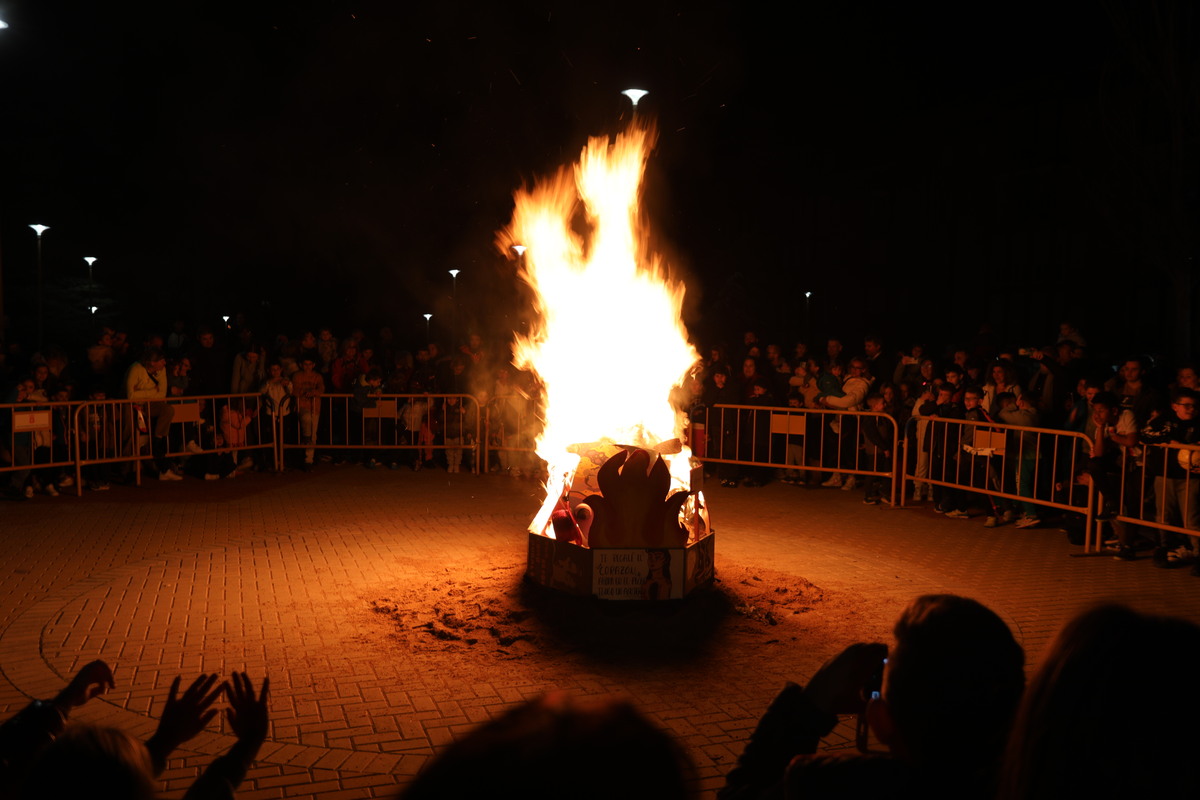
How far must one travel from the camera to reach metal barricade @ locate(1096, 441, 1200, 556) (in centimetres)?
938

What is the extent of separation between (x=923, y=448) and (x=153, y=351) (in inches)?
439

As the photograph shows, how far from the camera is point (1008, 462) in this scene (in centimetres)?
1157

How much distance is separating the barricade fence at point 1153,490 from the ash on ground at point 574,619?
388 centimetres

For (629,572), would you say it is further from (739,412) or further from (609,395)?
(739,412)

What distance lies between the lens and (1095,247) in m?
22.0

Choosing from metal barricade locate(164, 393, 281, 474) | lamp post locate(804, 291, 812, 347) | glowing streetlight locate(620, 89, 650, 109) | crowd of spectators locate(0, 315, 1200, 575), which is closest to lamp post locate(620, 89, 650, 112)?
glowing streetlight locate(620, 89, 650, 109)

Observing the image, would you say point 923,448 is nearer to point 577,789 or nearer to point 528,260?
point 528,260

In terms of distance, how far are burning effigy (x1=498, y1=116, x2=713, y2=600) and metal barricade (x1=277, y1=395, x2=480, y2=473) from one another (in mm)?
3415

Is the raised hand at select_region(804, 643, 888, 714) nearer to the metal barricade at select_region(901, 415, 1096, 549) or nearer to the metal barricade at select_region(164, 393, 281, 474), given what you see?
the metal barricade at select_region(901, 415, 1096, 549)

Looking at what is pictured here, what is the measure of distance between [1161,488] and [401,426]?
433 inches

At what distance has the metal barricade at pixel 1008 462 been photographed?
35.1 ft

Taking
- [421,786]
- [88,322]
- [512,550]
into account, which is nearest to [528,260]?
[512,550]

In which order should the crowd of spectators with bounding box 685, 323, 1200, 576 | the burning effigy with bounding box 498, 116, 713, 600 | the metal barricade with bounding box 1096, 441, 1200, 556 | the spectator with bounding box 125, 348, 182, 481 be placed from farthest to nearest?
the spectator with bounding box 125, 348, 182, 481 → the crowd of spectators with bounding box 685, 323, 1200, 576 → the metal barricade with bounding box 1096, 441, 1200, 556 → the burning effigy with bounding box 498, 116, 713, 600

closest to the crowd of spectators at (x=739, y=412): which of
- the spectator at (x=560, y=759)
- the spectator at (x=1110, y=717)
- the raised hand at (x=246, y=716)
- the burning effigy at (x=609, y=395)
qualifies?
the burning effigy at (x=609, y=395)
